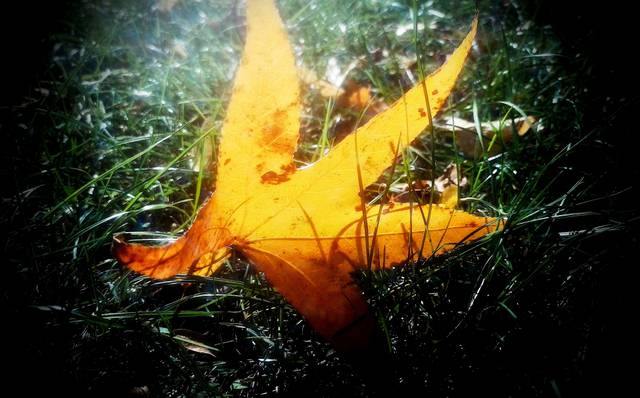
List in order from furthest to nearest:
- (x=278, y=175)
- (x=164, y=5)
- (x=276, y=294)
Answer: (x=164, y=5) → (x=276, y=294) → (x=278, y=175)

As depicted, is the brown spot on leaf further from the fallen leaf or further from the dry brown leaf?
the dry brown leaf

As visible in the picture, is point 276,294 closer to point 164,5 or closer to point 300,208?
point 300,208

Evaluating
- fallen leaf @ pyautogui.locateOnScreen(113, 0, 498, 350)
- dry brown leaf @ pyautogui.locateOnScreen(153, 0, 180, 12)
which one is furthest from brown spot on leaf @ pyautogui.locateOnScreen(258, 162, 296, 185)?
dry brown leaf @ pyautogui.locateOnScreen(153, 0, 180, 12)

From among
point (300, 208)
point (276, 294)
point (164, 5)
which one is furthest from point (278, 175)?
point (164, 5)

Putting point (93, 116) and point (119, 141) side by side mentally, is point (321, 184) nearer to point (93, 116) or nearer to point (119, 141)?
point (119, 141)

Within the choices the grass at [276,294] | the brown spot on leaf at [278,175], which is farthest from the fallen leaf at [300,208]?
the grass at [276,294]
